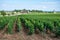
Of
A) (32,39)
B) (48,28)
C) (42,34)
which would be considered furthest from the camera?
(48,28)

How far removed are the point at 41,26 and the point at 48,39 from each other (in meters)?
3.64

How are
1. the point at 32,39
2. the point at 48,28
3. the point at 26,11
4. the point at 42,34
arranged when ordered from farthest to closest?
the point at 26,11
the point at 48,28
the point at 42,34
the point at 32,39

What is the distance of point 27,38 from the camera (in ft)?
65.6

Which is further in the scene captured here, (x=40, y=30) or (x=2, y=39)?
(x=40, y=30)

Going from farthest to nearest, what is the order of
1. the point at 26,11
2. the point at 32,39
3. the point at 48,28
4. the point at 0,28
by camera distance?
1. the point at 26,11
2. the point at 0,28
3. the point at 48,28
4. the point at 32,39

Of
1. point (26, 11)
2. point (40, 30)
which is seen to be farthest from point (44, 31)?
point (26, 11)

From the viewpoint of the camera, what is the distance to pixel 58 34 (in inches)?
797

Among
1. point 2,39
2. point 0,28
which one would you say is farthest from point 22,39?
point 0,28

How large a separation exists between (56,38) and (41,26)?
11.2 ft

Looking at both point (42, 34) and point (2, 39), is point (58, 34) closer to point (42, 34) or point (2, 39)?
point (42, 34)

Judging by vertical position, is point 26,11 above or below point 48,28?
below

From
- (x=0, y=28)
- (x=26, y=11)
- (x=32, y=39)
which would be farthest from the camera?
(x=26, y=11)

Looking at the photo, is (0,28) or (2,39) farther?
(0,28)

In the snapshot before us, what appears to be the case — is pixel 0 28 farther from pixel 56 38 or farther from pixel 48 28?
pixel 56 38
